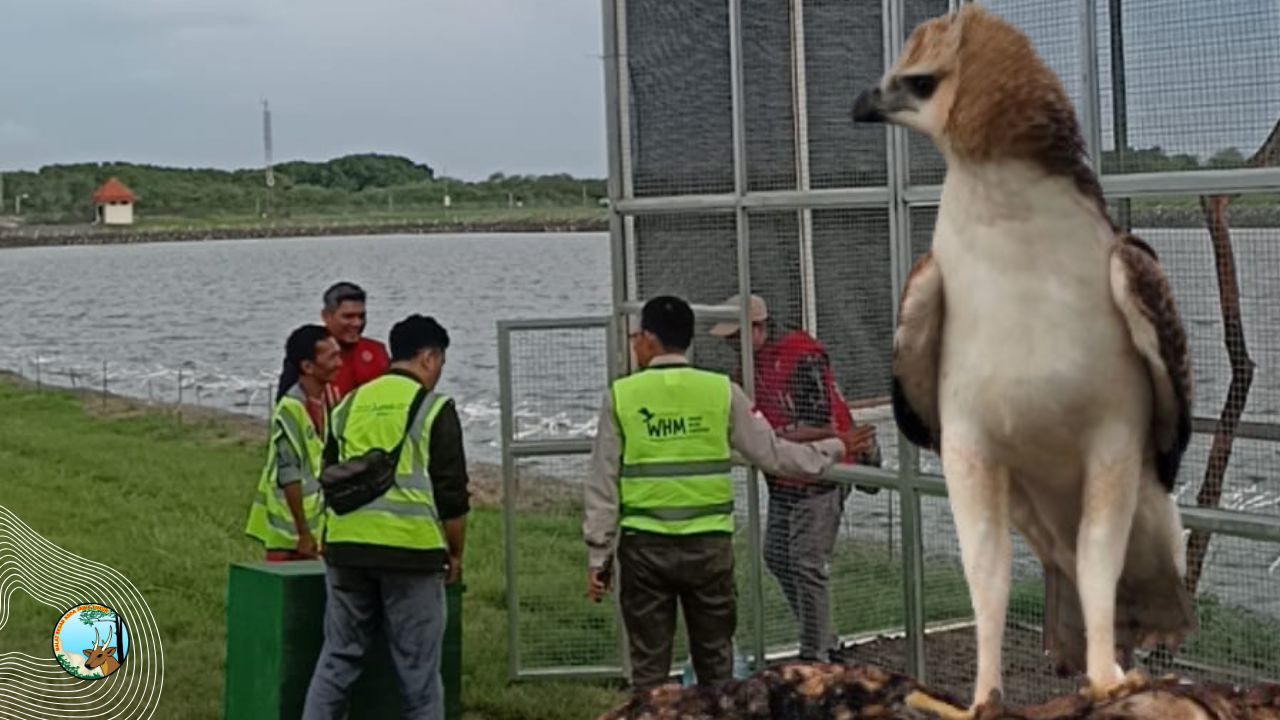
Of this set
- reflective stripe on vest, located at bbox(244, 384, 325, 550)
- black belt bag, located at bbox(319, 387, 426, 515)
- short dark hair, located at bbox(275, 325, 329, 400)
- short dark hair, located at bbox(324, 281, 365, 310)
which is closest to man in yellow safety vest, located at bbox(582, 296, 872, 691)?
black belt bag, located at bbox(319, 387, 426, 515)

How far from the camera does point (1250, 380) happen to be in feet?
18.5

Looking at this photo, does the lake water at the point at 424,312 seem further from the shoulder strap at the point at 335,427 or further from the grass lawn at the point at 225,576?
the shoulder strap at the point at 335,427

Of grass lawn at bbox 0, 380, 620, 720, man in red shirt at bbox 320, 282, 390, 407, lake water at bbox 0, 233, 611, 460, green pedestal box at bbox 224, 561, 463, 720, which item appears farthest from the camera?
lake water at bbox 0, 233, 611, 460

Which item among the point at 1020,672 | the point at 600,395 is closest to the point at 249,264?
the point at 600,395

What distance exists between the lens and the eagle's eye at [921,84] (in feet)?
10.3

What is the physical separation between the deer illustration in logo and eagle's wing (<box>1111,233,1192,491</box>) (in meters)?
6.22

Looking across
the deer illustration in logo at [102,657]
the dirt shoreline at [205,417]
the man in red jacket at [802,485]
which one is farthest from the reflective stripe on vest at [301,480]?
the dirt shoreline at [205,417]

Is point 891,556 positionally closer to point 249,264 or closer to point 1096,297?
point 1096,297

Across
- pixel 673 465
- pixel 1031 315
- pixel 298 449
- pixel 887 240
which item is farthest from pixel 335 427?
pixel 1031 315

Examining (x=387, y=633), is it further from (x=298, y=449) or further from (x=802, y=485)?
(x=802, y=485)

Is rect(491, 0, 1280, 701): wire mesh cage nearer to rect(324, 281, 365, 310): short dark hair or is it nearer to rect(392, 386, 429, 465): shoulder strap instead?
rect(324, 281, 365, 310): short dark hair

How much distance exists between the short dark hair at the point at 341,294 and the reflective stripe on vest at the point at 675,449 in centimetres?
201

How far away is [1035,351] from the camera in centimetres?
311

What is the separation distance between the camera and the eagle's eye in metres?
3.15
